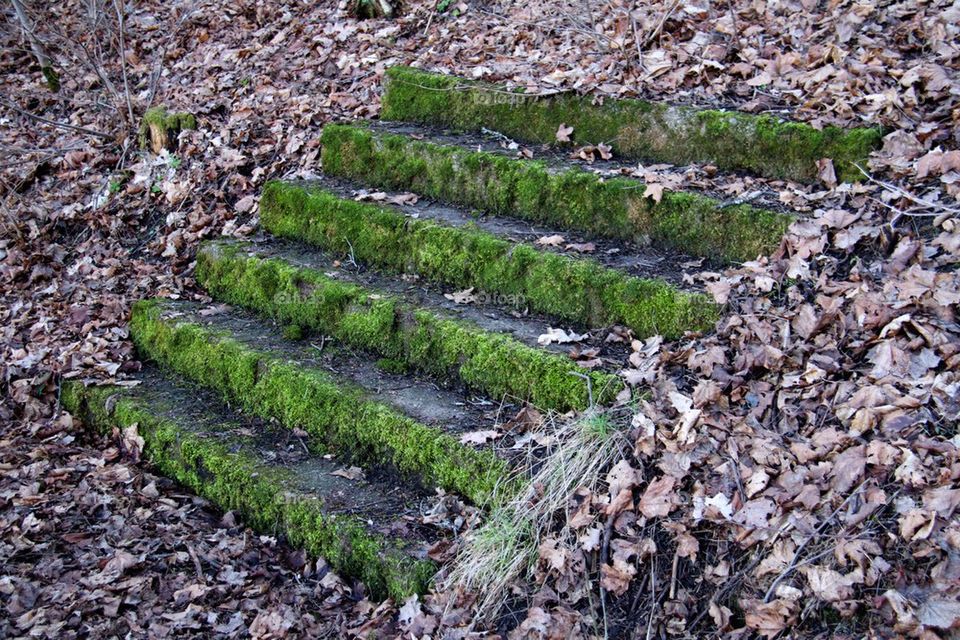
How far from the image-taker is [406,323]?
4465 mm

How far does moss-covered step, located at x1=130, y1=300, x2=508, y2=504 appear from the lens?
3773mm

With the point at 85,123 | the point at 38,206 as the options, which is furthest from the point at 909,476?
the point at 85,123

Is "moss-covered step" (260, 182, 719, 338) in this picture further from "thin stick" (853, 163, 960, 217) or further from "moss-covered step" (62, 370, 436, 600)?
"moss-covered step" (62, 370, 436, 600)

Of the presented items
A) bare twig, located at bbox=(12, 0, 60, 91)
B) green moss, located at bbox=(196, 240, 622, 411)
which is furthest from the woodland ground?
bare twig, located at bbox=(12, 0, 60, 91)

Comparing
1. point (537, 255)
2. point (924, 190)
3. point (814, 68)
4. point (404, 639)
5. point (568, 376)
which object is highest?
point (814, 68)

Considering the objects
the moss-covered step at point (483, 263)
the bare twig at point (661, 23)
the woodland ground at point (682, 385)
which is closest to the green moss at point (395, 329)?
the moss-covered step at point (483, 263)

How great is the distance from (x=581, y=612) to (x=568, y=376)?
3.51 feet

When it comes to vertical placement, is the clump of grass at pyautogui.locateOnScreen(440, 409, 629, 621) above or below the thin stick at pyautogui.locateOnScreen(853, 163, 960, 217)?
below

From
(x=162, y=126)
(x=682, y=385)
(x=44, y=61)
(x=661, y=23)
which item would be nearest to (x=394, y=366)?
(x=682, y=385)

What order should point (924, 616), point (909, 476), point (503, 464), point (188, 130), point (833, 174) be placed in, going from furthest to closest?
point (188, 130) < point (833, 174) < point (503, 464) < point (909, 476) < point (924, 616)

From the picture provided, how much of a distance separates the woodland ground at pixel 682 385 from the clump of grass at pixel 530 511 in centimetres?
7

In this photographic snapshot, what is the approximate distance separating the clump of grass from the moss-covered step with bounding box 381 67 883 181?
76.5 inches

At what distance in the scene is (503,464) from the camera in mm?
Result: 3564

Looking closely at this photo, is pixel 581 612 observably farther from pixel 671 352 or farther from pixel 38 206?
pixel 38 206
